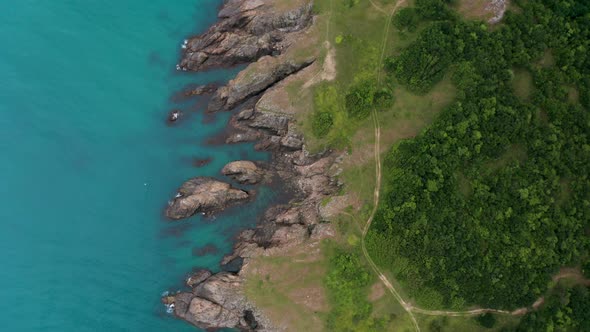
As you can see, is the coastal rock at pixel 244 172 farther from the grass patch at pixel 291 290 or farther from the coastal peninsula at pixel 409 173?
the grass patch at pixel 291 290

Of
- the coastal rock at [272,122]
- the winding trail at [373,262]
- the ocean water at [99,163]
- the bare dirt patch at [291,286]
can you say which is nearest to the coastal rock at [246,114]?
the coastal rock at [272,122]

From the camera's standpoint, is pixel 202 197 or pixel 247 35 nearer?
pixel 202 197

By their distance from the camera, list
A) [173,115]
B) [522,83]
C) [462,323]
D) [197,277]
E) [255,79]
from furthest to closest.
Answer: [173,115] < [255,79] < [197,277] < [522,83] < [462,323]

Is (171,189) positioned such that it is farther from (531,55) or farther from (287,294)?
(531,55)

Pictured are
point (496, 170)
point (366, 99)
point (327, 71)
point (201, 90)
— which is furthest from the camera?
point (201, 90)

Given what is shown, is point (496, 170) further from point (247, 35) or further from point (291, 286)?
point (247, 35)

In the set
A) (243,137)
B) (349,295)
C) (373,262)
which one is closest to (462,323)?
(373,262)

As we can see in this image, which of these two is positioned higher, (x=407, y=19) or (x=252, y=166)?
(x=252, y=166)
